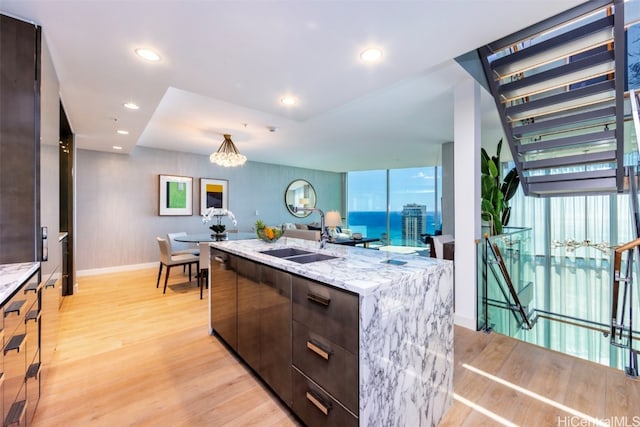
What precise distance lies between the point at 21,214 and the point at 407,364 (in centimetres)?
231

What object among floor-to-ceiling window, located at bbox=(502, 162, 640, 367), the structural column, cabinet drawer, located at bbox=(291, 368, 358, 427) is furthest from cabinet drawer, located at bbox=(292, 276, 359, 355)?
floor-to-ceiling window, located at bbox=(502, 162, 640, 367)

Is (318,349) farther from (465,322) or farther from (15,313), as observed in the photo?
(465,322)

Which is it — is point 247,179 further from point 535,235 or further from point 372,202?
point 535,235

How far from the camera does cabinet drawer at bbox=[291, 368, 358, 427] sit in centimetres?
125

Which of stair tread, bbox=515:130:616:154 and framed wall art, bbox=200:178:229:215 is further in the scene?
framed wall art, bbox=200:178:229:215

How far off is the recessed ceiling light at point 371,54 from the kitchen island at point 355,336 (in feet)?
4.72

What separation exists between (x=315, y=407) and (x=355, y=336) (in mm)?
551

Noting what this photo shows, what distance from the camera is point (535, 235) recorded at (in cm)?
532

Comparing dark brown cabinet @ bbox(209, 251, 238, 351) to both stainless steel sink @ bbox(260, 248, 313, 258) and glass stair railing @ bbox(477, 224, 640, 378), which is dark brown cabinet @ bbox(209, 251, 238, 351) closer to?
stainless steel sink @ bbox(260, 248, 313, 258)

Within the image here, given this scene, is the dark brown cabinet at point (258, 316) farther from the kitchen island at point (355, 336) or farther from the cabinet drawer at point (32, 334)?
the cabinet drawer at point (32, 334)

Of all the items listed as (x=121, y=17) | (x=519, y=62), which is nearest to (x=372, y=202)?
(x=519, y=62)

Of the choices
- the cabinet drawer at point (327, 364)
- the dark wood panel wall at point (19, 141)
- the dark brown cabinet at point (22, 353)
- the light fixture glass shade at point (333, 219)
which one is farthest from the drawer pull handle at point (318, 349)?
the light fixture glass shade at point (333, 219)

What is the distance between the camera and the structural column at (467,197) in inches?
110

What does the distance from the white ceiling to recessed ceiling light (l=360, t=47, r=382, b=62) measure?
0.18ft
